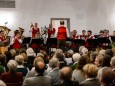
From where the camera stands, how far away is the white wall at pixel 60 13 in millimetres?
17609

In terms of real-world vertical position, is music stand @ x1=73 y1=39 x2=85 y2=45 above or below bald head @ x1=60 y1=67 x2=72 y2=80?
below

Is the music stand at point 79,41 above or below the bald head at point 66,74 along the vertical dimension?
below

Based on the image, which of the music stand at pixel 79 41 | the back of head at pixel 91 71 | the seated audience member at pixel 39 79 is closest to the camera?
the back of head at pixel 91 71

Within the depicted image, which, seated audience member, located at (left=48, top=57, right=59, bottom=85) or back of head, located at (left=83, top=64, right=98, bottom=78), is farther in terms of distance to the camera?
seated audience member, located at (left=48, top=57, right=59, bottom=85)

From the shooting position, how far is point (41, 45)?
14.2 meters

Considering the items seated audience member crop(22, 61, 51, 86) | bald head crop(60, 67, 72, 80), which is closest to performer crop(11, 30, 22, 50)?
seated audience member crop(22, 61, 51, 86)

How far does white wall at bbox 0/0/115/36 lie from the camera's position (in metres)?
17.6

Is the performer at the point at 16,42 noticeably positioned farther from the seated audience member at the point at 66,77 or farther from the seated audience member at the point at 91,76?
the seated audience member at the point at 66,77

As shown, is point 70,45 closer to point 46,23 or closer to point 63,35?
point 63,35

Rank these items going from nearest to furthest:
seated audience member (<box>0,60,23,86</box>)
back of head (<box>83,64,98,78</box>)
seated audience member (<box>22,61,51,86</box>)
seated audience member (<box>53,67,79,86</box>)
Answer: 1. seated audience member (<box>53,67,79,86</box>)
2. back of head (<box>83,64,98,78</box>)
3. seated audience member (<box>22,61,51,86</box>)
4. seated audience member (<box>0,60,23,86</box>)

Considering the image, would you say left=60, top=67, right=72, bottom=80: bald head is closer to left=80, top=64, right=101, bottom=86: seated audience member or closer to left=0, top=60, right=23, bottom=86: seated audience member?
left=80, top=64, right=101, bottom=86: seated audience member

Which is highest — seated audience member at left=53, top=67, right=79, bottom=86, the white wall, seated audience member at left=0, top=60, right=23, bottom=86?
the white wall

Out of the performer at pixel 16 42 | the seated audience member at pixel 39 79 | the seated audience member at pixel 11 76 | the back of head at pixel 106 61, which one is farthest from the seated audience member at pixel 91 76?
the performer at pixel 16 42

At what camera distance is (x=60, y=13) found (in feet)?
58.6
